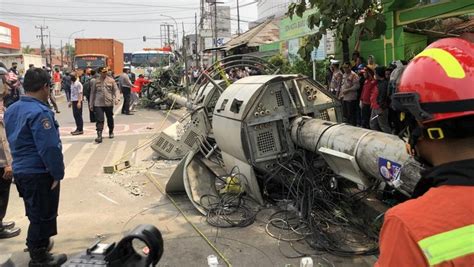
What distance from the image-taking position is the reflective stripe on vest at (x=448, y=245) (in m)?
1.01

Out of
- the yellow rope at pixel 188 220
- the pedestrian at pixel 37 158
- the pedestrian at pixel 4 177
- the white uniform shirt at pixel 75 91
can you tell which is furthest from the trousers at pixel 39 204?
the white uniform shirt at pixel 75 91

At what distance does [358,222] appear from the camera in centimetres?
516

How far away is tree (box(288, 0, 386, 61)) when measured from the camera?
4547mm

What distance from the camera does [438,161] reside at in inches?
47.8

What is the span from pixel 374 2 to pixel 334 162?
1.75 metres

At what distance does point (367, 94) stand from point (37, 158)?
7.01m

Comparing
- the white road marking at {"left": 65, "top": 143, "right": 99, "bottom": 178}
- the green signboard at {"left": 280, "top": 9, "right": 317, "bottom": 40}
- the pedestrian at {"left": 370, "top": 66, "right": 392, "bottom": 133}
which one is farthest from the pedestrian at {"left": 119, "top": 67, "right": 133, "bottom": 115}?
the pedestrian at {"left": 370, "top": 66, "right": 392, "bottom": 133}

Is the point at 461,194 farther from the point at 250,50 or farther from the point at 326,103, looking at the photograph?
the point at 250,50

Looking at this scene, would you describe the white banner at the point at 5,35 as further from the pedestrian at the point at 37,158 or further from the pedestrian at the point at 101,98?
the pedestrian at the point at 37,158

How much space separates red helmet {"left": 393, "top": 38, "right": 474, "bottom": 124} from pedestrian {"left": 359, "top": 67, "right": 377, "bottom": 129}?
8.22 m

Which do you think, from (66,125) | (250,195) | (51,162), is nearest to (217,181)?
(250,195)

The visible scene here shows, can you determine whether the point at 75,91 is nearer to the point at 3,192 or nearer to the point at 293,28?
the point at 3,192

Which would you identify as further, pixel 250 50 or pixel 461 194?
pixel 250 50

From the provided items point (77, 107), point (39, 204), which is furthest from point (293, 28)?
point (39, 204)
